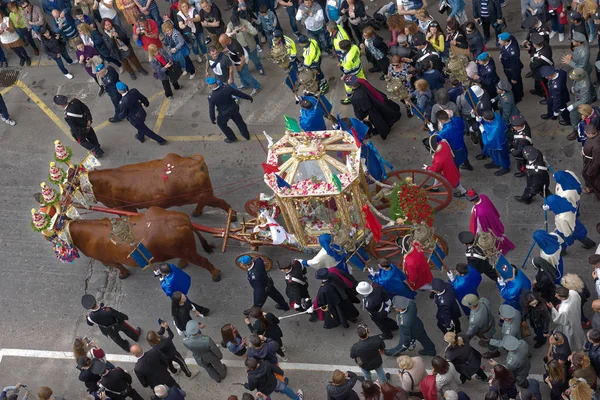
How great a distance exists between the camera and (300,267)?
12.7 meters

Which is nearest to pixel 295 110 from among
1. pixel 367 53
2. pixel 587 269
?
pixel 367 53

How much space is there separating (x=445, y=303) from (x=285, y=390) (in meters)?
2.55

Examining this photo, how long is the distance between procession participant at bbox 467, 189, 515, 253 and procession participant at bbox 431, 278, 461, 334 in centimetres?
100

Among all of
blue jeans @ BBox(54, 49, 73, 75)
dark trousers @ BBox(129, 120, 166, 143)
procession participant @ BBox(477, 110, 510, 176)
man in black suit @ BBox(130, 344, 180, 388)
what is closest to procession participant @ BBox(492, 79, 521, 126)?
procession participant @ BBox(477, 110, 510, 176)

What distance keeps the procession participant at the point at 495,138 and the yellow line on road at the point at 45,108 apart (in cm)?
828

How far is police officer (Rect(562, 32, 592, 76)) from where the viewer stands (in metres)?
14.6

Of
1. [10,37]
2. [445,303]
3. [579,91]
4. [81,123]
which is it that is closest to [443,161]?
[579,91]

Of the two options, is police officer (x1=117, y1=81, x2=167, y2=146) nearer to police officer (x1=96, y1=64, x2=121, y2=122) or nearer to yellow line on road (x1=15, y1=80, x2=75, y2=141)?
police officer (x1=96, y1=64, x2=121, y2=122)

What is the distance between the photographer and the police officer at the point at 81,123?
635 inches

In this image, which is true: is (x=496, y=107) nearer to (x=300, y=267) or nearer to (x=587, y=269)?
(x=587, y=269)

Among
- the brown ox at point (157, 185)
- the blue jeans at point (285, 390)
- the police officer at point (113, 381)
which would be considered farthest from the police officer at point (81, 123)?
the blue jeans at point (285, 390)

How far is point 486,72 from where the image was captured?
14.9 metres

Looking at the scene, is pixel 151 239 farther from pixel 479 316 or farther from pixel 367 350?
pixel 479 316

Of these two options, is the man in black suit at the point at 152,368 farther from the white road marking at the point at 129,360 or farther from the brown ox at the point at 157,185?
the brown ox at the point at 157,185
